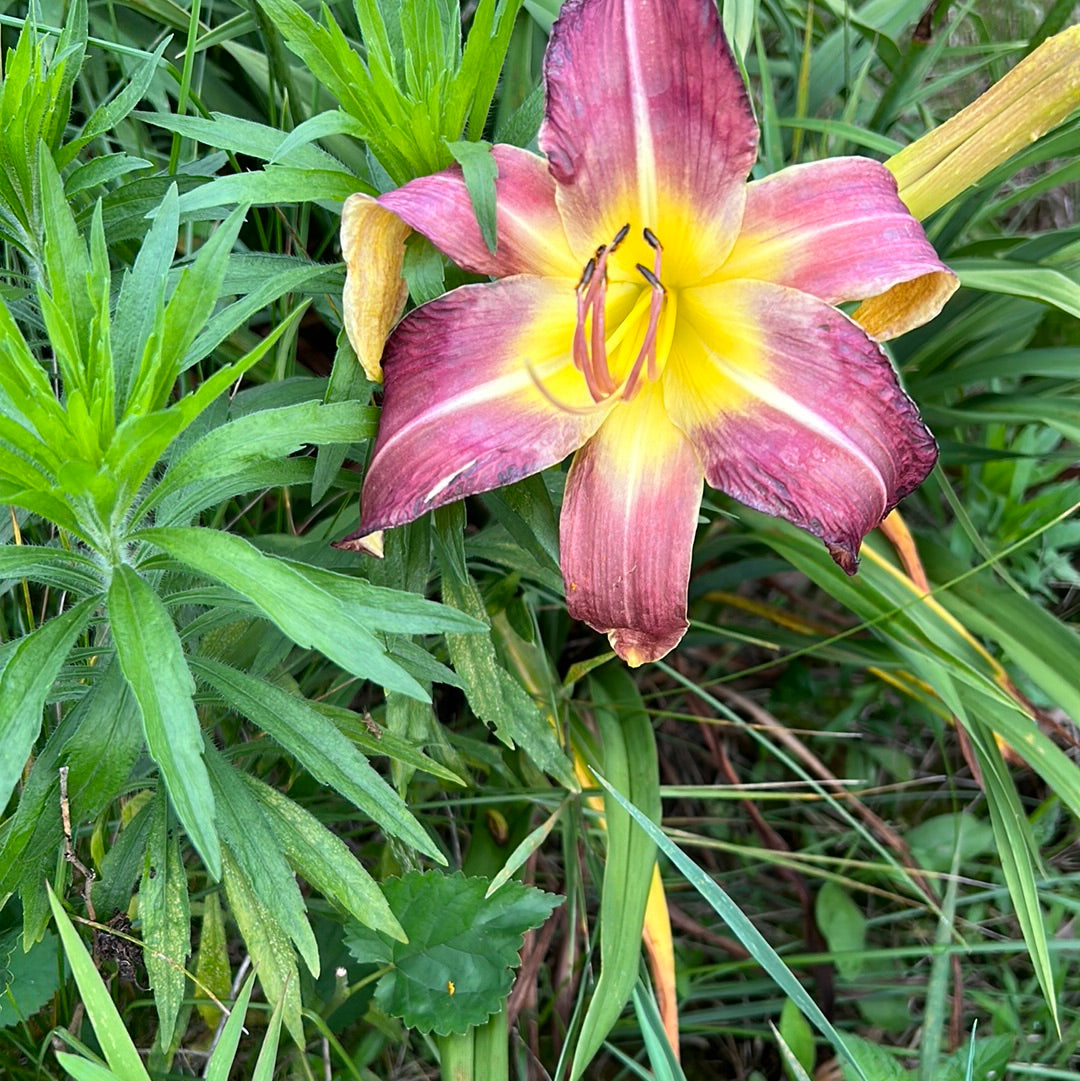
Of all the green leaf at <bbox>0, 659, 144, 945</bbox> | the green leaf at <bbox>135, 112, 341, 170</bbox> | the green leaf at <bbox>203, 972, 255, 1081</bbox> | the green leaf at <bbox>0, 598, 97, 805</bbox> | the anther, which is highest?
the green leaf at <bbox>135, 112, 341, 170</bbox>

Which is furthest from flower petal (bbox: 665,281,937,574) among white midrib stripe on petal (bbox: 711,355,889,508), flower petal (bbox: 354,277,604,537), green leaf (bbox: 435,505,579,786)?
green leaf (bbox: 435,505,579,786)

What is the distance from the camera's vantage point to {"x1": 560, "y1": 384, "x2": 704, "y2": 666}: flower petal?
97 cm

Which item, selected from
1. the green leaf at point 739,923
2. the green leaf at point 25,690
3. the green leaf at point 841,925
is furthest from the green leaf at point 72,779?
the green leaf at point 841,925

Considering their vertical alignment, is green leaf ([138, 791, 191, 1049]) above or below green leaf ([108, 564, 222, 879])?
below

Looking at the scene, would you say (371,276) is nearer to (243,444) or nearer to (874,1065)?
(243,444)

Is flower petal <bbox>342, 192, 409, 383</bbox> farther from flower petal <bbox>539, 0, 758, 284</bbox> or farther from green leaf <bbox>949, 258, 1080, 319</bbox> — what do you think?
green leaf <bbox>949, 258, 1080, 319</bbox>

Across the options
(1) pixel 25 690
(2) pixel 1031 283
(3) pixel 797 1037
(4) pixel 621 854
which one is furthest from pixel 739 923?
(2) pixel 1031 283

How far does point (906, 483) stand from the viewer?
0.94 metres

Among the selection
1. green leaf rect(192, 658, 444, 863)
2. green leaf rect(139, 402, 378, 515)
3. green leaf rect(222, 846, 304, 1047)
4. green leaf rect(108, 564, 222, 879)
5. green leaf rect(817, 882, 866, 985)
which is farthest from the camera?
green leaf rect(817, 882, 866, 985)

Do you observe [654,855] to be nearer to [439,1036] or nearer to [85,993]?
[439,1036]

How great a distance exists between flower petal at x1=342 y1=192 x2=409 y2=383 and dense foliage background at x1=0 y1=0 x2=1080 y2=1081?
35mm

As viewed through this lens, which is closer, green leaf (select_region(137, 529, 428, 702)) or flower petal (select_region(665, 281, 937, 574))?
green leaf (select_region(137, 529, 428, 702))

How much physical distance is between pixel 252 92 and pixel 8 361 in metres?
1.07

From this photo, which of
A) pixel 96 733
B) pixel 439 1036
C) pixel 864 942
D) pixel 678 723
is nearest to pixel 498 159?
pixel 96 733
